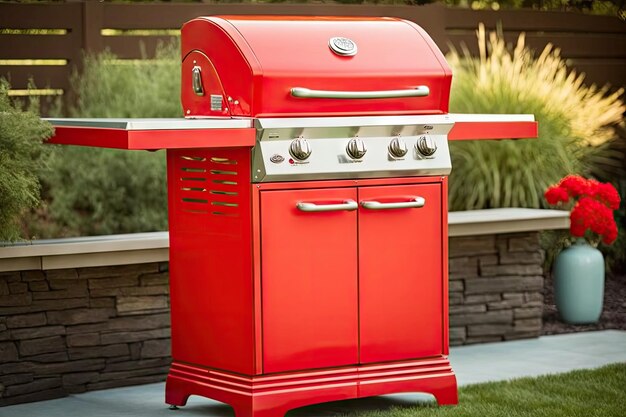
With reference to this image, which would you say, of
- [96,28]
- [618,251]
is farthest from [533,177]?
[96,28]

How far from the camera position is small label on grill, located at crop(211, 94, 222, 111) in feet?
16.7

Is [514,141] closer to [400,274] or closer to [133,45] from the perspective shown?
[133,45]

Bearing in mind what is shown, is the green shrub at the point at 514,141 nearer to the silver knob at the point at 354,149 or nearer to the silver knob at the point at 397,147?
the silver knob at the point at 397,147

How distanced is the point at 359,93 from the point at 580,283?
2876 mm

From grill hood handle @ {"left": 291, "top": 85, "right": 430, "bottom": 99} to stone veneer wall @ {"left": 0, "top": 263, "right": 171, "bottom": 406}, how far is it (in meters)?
1.43

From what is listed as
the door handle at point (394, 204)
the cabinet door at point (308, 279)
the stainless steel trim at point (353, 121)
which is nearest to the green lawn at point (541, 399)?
the cabinet door at point (308, 279)

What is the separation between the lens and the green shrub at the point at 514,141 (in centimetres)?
810

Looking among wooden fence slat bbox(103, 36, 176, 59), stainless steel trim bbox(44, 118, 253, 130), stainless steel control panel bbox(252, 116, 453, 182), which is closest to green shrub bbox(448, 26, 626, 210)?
wooden fence slat bbox(103, 36, 176, 59)

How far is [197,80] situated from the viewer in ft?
17.2

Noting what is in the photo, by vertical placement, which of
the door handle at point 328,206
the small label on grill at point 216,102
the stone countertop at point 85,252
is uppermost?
the small label on grill at point 216,102

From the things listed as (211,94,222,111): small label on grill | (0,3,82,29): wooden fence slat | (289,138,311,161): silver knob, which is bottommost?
(289,138,311,161): silver knob

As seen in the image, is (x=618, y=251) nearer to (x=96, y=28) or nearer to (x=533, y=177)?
(x=533, y=177)

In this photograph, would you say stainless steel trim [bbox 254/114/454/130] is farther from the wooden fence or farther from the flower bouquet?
the wooden fence

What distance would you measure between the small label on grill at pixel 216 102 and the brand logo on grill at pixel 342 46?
489 millimetres
